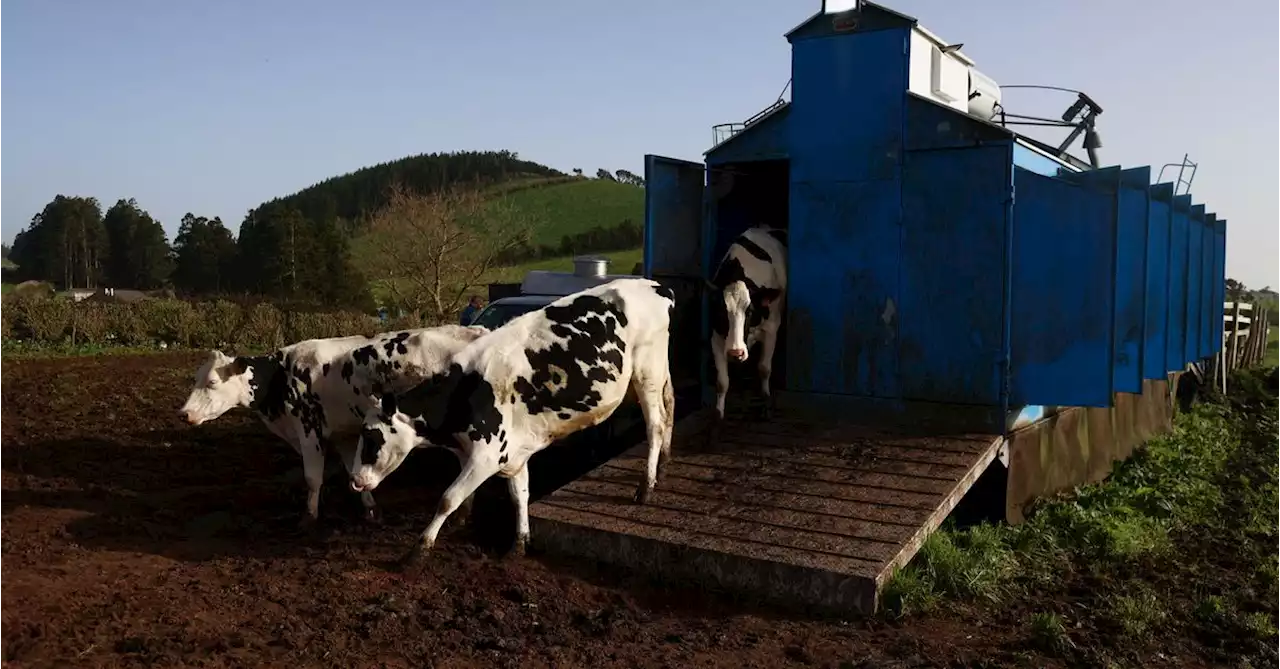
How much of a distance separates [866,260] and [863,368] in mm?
1010

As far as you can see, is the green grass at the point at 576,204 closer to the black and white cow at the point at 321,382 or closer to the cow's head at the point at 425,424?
the black and white cow at the point at 321,382

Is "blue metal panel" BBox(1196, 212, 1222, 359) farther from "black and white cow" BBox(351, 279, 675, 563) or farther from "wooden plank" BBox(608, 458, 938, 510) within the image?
"black and white cow" BBox(351, 279, 675, 563)

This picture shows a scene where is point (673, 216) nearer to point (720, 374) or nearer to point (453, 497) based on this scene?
point (720, 374)

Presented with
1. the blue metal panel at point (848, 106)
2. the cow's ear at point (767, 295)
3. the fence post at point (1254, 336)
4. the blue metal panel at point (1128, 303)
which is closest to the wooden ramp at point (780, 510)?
the cow's ear at point (767, 295)

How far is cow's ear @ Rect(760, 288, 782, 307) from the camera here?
9500 millimetres

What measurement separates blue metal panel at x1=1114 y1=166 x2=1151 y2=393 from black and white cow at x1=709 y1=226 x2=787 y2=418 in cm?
304

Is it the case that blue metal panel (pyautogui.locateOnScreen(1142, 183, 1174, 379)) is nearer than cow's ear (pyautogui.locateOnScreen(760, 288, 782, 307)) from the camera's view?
No

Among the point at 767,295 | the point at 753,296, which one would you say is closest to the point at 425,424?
the point at 753,296

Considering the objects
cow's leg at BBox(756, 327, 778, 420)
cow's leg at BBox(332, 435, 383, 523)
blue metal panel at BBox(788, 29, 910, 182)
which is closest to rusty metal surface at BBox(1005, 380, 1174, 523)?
cow's leg at BBox(756, 327, 778, 420)

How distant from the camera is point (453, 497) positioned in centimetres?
699

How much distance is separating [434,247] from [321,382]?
82.1 ft

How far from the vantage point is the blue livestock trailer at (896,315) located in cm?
733

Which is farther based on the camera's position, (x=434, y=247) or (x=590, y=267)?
(x=434, y=247)

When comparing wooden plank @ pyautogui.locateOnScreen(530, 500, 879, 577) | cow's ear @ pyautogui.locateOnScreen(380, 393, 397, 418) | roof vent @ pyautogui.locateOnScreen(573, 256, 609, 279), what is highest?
roof vent @ pyautogui.locateOnScreen(573, 256, 609, 279)
